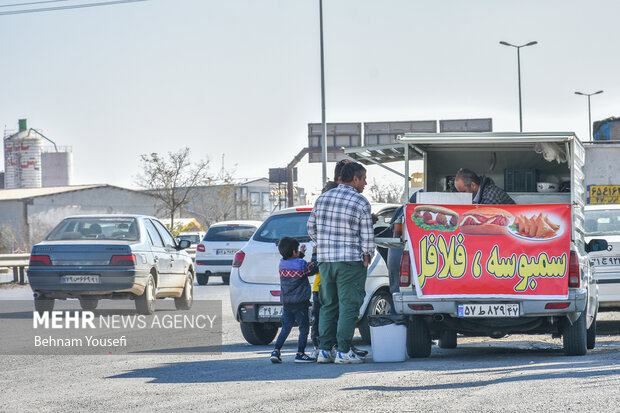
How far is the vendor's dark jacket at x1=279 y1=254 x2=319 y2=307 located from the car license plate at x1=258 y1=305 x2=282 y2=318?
1.72 meters

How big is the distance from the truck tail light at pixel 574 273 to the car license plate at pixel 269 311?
10.9ft

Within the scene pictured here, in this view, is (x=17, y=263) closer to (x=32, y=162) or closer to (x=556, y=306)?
(x=556, y=306)

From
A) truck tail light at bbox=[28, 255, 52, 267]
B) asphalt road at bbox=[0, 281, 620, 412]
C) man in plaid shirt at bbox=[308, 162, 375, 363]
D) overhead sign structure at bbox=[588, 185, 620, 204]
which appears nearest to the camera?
asphalt road at bbox=[0, 281, 620, 412]

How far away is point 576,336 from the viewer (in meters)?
9.80

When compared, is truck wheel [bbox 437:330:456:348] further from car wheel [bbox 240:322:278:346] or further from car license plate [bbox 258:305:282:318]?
car wheel [bbox 240:322:278:346]

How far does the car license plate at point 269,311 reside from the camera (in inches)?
452

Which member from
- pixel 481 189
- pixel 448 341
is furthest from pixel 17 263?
pixel 481 189

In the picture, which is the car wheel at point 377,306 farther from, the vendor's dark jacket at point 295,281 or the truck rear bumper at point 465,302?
the vendor's dark jacket at point 295,281

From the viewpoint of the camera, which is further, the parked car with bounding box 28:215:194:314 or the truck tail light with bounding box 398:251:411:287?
the parked car with bounding box 28:215:194:314

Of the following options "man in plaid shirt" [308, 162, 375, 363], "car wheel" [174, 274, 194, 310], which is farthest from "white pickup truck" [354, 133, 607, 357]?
"car wheel" [174, 274, 194, 310]

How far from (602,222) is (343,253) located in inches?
239

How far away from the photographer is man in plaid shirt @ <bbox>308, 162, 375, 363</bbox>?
31.4ft

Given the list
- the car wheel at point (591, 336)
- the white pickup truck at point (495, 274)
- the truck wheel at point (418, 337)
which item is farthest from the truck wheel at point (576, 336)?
the truck wheel at point (418, 337)

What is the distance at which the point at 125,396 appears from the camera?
7.60m
